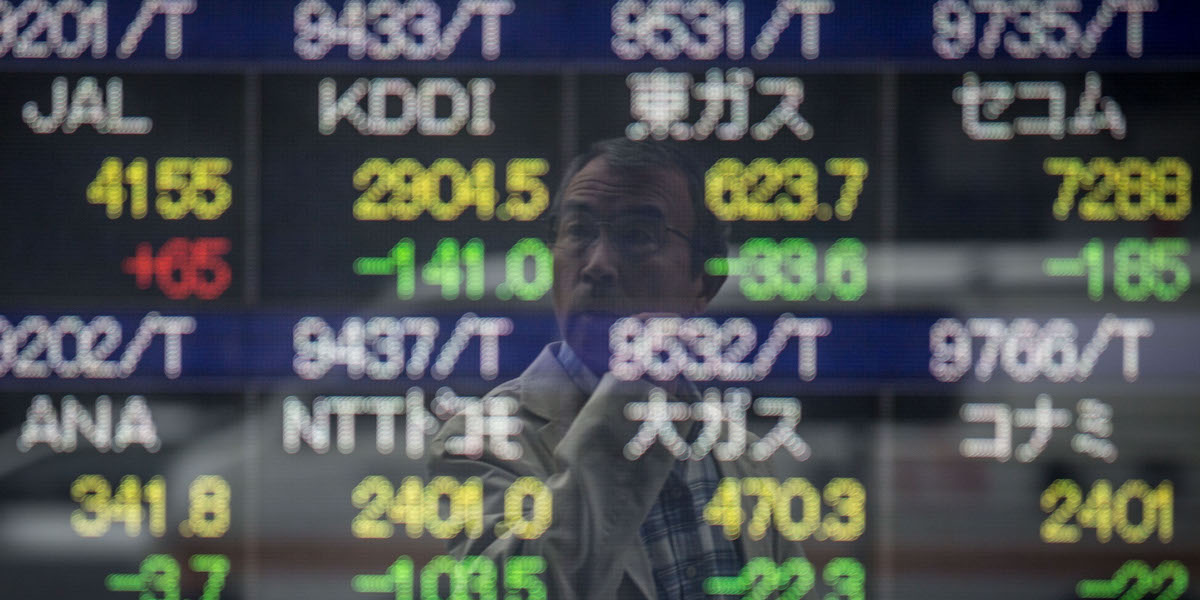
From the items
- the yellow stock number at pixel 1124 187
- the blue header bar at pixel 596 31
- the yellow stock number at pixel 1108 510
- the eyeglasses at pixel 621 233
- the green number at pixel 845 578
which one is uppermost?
the blue header bar at pixel 596 31

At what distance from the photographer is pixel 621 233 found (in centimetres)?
278

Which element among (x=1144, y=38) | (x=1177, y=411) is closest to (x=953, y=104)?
(x=1144, y=38)

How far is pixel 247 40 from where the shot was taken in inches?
112

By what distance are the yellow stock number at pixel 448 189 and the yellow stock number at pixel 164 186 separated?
28 cm

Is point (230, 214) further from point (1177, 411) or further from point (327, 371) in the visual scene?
point (1177, 411)

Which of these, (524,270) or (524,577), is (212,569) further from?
(524,270)

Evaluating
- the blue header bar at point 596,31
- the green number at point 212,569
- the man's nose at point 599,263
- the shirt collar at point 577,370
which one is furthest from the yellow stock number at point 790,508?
the green number at point 212,569

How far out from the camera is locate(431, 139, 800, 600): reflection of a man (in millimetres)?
2789

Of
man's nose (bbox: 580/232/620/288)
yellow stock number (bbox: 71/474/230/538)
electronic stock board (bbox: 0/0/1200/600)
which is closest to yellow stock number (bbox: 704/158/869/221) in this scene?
electronic stock board (bbox: 0/0/1200/600)

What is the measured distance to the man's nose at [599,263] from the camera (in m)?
2.79

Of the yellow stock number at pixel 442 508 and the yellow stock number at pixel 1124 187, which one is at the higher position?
the yellow stock number at pixel 1124 187

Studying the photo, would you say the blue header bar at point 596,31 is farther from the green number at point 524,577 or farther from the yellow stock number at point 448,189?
the green number at point 524,577

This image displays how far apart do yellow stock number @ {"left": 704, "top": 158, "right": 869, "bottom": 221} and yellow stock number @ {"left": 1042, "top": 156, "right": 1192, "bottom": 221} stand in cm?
40

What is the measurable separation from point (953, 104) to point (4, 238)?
77.2 inches
